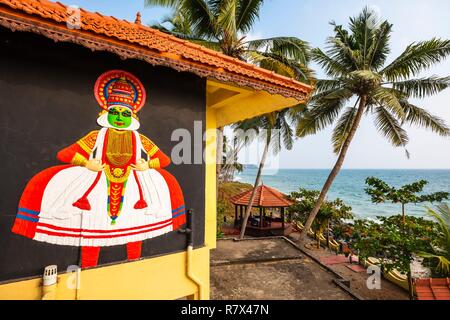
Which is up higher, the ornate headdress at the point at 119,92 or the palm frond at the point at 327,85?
the palm frond at the point at 327,85

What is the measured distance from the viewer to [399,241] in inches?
341

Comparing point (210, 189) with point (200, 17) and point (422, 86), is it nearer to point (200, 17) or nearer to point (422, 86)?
point (200, 17)

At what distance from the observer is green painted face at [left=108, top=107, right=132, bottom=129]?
10.9ft

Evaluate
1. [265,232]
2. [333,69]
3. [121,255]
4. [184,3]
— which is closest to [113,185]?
[121,255]

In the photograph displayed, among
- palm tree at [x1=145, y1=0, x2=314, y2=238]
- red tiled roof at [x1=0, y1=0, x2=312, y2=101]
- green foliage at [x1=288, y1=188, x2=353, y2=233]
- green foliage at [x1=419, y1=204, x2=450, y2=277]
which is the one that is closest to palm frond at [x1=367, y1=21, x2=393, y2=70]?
palm tree at [x1=145, y1=0, x2=314, y2=238]

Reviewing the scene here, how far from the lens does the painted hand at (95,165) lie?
3176 millimetres

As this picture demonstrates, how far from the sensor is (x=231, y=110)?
5.29 m

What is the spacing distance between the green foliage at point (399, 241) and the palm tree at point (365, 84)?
10.7 feet

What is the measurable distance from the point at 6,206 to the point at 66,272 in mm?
1066

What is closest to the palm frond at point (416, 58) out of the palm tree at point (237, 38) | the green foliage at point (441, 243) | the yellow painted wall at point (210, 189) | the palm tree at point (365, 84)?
the palm tree at point (365, 84)

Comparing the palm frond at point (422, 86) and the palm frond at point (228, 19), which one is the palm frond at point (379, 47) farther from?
the palm frond at point (228, 19)

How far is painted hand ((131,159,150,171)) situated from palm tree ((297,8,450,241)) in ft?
35.9

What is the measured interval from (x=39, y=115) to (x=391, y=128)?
49.0 feet
